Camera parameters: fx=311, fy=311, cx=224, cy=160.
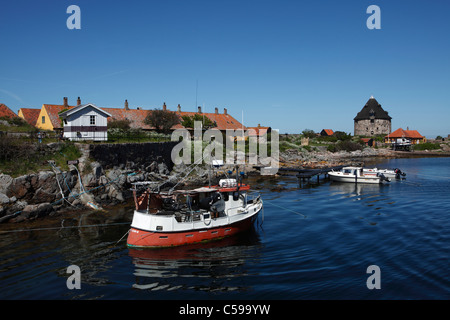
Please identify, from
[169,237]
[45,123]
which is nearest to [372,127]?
[45,123]

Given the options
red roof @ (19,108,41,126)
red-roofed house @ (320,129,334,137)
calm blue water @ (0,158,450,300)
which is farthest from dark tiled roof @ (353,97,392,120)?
red roof @ (19,108,41,126)

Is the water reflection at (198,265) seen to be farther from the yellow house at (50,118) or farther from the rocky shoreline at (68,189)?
the yellow house at (50,118)

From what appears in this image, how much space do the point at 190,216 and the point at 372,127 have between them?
137390 mm

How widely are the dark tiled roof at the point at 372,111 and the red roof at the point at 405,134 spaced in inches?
332

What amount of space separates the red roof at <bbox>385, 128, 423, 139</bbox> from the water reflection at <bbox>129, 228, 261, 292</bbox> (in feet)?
418

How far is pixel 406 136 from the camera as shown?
423ft

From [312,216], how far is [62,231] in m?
20.4

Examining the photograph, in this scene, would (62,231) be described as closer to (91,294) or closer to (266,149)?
(91,294)

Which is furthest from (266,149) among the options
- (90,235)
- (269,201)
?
(90,235)

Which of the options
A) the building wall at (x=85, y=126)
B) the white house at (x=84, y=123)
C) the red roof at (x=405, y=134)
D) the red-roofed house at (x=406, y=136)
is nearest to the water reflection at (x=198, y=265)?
the building wall at (x=85, y=126)

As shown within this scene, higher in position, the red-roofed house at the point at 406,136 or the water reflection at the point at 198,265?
the red-roofed house at the point at 406,136

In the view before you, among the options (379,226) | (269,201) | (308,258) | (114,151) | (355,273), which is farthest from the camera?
(114,151)

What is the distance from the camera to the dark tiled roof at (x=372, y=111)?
13562cm

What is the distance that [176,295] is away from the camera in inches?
556
